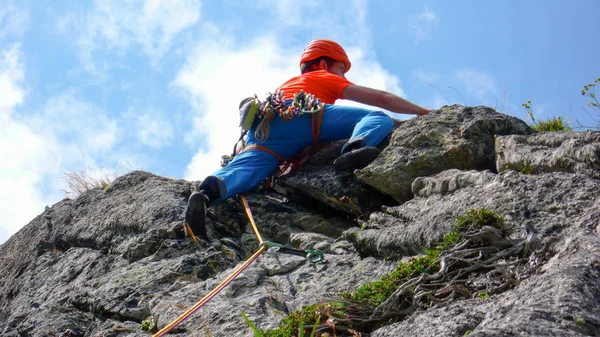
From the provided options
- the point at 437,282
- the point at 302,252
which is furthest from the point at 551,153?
the point at 302,252

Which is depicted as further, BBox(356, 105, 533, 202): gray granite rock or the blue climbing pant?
the blue climbing pant

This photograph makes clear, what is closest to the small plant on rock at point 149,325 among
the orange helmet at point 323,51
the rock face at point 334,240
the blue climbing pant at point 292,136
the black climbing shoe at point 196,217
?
the rock face at point 334,240

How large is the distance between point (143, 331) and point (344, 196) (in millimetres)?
2205

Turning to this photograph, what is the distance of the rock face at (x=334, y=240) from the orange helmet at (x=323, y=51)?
130cm

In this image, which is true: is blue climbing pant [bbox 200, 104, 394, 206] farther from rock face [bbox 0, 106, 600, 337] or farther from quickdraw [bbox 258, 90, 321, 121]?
rock face [bbox 0, 106, 600, 337]

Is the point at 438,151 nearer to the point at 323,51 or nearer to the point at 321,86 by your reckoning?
the point at 321,86

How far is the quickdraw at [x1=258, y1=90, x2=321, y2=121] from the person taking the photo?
6.71 metres

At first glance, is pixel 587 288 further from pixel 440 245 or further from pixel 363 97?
pixel 363 97

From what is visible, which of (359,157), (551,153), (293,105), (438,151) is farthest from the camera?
(293,105)

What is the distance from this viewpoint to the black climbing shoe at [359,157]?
618 cm

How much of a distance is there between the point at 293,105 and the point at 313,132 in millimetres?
323

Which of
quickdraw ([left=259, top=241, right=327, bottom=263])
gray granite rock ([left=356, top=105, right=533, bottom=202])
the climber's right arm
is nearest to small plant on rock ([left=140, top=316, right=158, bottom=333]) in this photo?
quickdraw ([left=259, top=241, right=327, bottom=263])

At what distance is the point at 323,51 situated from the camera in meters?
7.73

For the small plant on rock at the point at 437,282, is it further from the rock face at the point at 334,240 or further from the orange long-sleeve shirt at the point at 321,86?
the orange long-sleeve shirt at the point at 321,86
